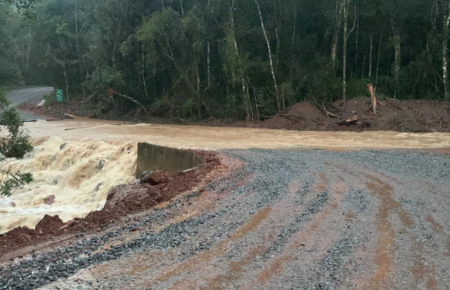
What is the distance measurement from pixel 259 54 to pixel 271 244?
81.1 feet

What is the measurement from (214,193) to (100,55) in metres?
28.6

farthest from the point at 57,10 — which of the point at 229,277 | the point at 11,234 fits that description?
the point at 229,277

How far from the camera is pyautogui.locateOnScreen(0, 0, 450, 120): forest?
86.0 feet

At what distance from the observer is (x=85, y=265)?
16.5ft

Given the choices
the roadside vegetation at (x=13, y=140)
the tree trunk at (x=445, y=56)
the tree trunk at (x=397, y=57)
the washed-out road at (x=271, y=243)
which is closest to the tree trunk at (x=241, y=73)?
the tree trunk at (x=397, y=57)

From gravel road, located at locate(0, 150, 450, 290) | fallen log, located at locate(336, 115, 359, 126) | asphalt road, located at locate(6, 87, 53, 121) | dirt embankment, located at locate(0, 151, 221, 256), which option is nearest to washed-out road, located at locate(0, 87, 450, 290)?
gravel road, located at locate(0, 150, 450, 290)

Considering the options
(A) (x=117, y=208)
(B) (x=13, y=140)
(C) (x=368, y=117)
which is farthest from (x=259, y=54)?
(A) (x=117, y=208)

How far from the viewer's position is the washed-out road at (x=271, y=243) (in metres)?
4.61

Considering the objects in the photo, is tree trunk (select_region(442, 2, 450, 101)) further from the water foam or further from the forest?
the water foam

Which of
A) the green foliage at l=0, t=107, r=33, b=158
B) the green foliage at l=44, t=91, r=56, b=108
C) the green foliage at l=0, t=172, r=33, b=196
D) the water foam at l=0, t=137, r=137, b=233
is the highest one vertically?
the green foliage at l=44, t=91, r=56, b=108

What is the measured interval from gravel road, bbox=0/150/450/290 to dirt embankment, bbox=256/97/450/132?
14173 mm

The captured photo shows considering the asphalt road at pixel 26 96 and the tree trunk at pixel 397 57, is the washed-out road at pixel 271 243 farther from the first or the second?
the asphalt road at pixel 26 96

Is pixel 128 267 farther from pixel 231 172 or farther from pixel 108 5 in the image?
pixel 108 5

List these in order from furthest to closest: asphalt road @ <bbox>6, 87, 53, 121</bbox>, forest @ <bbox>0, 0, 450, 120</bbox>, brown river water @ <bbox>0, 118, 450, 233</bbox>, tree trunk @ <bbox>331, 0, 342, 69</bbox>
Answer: asphalt road @ <bbox>6, 87, 53, 121</bbox>
tree trunk @ <bbox>331, 0, 342, 69</bbox>
forest @ <bbox>0, 0, 450, 120</bbox>
brown river water @ <bbox>0, 118, 450, 233</bbox>
